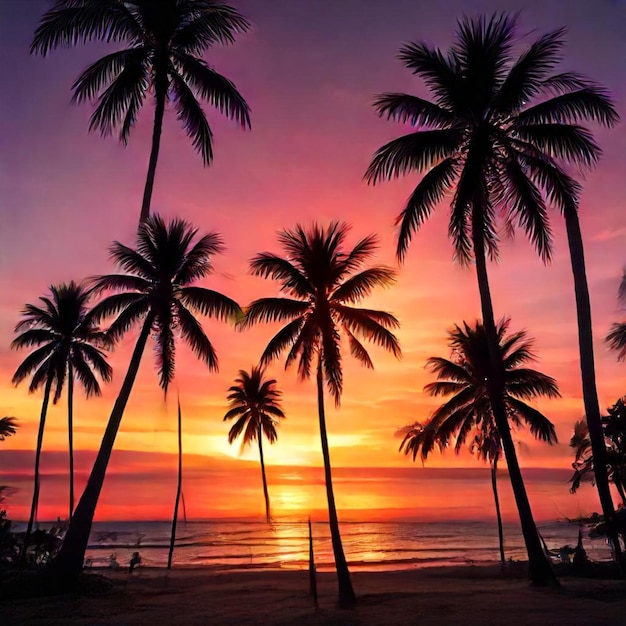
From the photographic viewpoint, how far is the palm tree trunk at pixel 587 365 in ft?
55.9

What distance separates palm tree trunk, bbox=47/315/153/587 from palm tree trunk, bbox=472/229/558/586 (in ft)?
38.9

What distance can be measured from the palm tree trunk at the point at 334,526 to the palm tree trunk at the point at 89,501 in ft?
21.7

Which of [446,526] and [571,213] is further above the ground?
[571,213]

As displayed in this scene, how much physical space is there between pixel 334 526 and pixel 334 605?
2553 millimetres

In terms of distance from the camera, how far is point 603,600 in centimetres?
1403

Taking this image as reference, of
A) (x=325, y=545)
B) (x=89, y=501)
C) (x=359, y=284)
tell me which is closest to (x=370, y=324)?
(x=359, y=284)

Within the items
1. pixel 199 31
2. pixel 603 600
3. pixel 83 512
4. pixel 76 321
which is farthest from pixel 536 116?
pixel 76 321

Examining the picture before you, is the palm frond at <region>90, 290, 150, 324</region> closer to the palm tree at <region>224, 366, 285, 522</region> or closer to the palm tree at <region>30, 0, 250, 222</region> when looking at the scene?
the palm tree at <region>30, 0, 250, 222</region>

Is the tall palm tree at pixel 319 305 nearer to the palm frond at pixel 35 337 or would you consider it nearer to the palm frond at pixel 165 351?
the palm frond at pixel 165 351

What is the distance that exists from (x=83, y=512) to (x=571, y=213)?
18065mm

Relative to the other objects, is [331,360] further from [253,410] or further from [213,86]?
[253,410]

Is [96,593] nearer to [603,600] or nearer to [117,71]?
[603,600]

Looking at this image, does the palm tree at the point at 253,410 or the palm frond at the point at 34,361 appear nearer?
the palm frond at the point at 34,361

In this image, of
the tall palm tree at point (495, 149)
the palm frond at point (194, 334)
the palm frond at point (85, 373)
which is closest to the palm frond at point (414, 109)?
the tall palm tree at point (495, 149)
